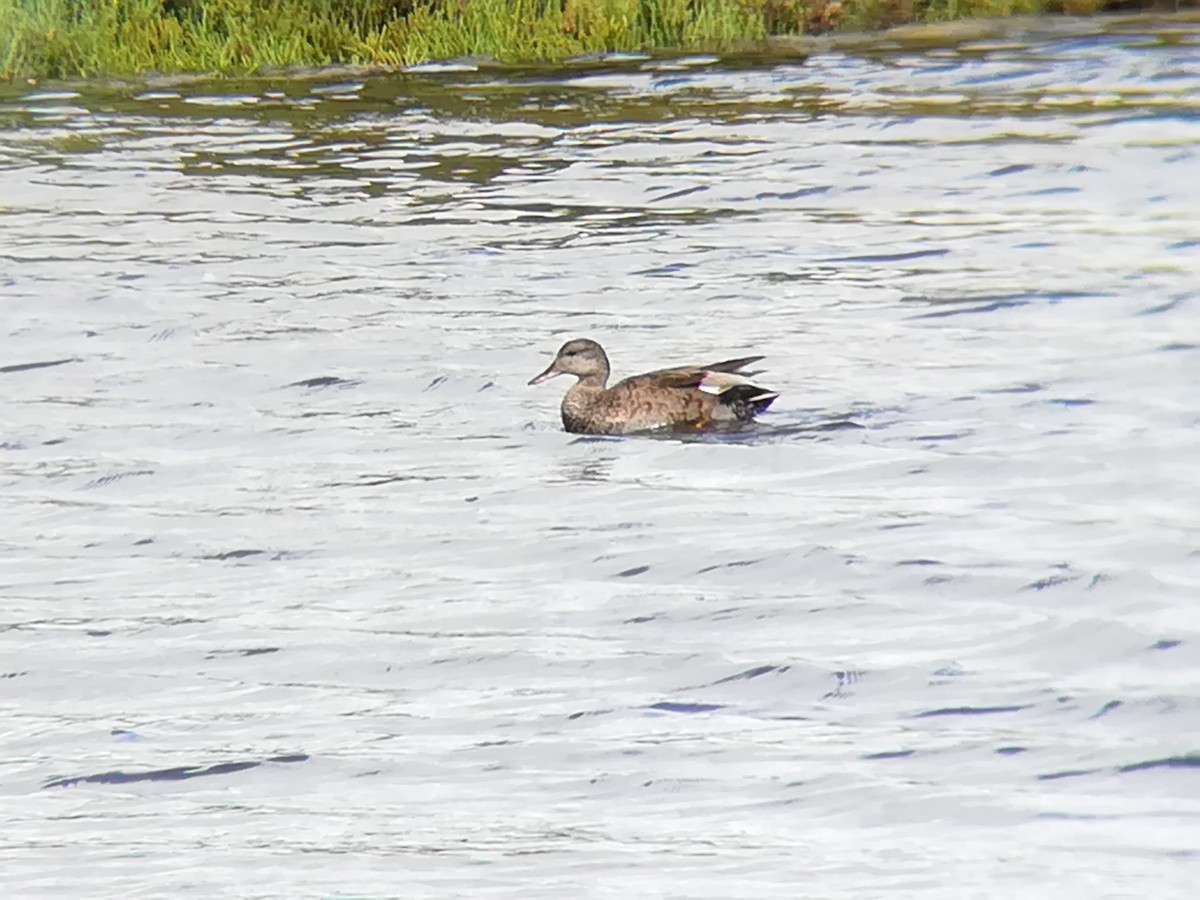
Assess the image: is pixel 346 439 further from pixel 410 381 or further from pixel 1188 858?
pixel 1188 858

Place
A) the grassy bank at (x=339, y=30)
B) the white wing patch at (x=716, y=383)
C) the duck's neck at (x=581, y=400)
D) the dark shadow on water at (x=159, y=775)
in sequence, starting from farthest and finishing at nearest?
the grassy bank at (x=339, y=30) → the duck's neck at (x=581, y=400) → the white wing patch at (x=716, y=383) → the dark shadow on water at (x=159, y=775)

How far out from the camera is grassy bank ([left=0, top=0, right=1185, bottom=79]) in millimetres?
23719

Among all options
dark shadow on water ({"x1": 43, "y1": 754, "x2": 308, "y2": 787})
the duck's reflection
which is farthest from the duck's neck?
dark shadow on water ({"x1": 43, "y1": 754, "x2": 308, "y2": 787})

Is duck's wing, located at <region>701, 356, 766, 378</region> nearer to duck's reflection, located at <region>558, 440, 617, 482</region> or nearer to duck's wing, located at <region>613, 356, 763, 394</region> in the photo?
duck's wing, located at <region>613, 356, 763, 394</region>

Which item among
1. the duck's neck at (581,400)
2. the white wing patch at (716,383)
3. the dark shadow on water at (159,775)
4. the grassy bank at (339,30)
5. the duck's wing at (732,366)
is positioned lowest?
the duck's neck at (581,400)

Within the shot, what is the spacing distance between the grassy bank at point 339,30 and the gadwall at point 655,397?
539 inches

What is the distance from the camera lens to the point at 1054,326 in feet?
39.4

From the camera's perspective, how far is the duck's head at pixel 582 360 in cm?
1083

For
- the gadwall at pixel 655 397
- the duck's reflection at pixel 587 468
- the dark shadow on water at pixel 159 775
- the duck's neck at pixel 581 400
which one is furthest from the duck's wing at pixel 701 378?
the dark shadow on water at pixel 159 775

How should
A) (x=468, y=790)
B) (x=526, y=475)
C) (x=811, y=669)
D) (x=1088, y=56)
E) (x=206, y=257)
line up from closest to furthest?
1. (x=468, y=790)
2. (x=811, y=669)
3. (x=526, y=475)
4. (x=206, y=257)
5. (x=1088, y=56)

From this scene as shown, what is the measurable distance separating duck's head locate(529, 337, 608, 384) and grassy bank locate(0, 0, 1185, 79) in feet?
44.5

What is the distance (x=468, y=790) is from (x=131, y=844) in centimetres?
84

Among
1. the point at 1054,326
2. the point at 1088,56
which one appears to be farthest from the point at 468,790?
the point at 1088,56

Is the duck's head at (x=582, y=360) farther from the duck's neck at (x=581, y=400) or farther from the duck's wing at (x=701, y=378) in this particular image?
the duck's wing at (x=701, y=378)
